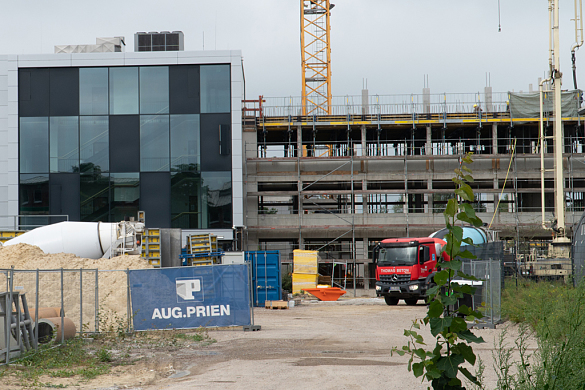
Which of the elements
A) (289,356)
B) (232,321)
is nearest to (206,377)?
(289,356)

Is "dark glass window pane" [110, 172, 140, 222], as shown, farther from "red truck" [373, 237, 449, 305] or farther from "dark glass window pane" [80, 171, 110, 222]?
"red truck" [373, 237, 449, 305]

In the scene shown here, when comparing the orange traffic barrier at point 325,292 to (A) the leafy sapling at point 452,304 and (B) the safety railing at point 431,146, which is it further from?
(A) the leafy sapling at point 452,304

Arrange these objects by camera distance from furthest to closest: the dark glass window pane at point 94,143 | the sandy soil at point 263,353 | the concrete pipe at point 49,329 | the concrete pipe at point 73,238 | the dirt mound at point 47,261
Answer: the dark glass window pane at point 94,143 → the concrete pipe at point 73,238 → the dirt mound at point 47,261 → the concrete pipe at point 49,329 → the sandy soil at point 263,353

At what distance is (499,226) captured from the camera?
40562 mm

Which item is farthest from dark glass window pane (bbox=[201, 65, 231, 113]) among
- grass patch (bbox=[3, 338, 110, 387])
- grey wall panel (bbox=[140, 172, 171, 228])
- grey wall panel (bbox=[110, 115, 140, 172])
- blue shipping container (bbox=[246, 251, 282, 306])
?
grass patch (bbox=[3, 338, 110, 387])

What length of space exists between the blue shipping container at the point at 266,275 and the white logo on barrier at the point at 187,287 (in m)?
12.0

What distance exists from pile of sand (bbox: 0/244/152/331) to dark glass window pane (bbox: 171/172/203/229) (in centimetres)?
1457

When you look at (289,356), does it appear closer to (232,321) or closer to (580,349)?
(232,321)

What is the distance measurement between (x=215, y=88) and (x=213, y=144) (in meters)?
3.52

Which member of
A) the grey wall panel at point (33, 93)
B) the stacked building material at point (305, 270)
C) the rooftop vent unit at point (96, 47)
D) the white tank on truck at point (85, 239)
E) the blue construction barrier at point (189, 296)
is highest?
the rooftop vent unit at point (96, 47)

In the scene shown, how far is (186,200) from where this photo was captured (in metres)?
36.1

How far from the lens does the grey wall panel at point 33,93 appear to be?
36.7m

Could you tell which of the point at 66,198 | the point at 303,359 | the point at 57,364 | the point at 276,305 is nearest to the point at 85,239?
the point at 276,305

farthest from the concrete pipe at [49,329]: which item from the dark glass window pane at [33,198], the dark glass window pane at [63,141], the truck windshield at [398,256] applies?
the dark glass window pane at [63,141]
